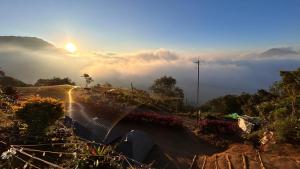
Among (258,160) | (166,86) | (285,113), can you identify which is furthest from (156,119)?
(166,86)

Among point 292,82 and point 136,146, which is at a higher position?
point 292,82

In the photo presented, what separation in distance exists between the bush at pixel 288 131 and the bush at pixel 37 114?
11.1 m

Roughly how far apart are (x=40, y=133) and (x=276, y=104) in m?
14.3

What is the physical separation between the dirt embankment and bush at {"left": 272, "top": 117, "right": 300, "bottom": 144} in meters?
0.55

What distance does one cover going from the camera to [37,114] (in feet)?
41.4

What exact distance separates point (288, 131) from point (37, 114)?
1204 cm

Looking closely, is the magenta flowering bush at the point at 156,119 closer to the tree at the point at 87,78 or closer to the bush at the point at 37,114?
the bush at the point at 37,114

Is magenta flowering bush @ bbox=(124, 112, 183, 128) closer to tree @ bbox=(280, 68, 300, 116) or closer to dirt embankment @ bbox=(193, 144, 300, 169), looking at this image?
dirt embankment @ bbox=(193, 144, 300, 169)

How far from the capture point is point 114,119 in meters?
25.5

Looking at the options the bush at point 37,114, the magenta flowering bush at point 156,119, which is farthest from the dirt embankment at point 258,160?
the magenta flowering bush at point 156,119

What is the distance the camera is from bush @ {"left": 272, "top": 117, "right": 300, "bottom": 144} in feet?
57.1

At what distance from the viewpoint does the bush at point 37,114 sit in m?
12.6

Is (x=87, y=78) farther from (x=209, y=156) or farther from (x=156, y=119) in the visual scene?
(x=209, y=156)

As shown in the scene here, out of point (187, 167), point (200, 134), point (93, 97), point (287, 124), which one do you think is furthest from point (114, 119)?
point (287, 124)
